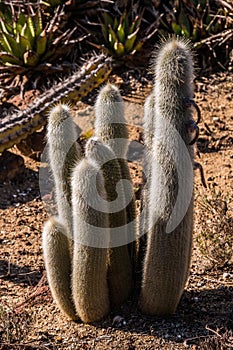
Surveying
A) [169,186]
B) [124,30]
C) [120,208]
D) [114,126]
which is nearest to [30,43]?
[124,30]

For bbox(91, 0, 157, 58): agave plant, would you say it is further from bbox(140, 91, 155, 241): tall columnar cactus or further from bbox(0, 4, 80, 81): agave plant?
bbox(140, 91, 155, 241): tall columnar cactus

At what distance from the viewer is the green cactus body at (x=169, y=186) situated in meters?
3.31

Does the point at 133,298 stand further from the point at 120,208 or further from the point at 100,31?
the point at 100,31

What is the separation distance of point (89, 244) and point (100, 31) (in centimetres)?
412

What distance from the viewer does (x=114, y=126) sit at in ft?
12.2

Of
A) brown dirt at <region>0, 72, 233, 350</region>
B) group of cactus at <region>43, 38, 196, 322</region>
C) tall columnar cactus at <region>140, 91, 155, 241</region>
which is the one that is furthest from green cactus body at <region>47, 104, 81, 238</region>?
brown dirt at <region>0, 72, 233, 350</region>

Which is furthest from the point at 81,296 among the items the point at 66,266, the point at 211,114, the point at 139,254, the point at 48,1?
the point at 48,1

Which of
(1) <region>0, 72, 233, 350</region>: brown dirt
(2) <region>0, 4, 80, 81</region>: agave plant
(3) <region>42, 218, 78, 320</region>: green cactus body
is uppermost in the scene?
(2) <region>0, 4, 80, 81</region>: agave plant

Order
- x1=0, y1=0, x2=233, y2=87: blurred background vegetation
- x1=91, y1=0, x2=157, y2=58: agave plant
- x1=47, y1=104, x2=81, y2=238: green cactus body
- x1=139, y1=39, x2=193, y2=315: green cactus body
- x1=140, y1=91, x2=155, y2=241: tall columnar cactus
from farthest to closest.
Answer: x1=91, y1=0, x2=157, y2=58: agave plant
x1=0, y1=0, x2=233, y2=87: blurred background vegetation
x1=140, y1=91, x2=155, y2=241: tall columnar cactus
x1=47, y1=104, x2=81, y2=238: green cactus body
x1=139, y1=39, x2=193, y2=315: green cactus body

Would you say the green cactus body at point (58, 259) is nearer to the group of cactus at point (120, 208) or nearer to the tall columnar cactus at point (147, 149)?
the group of cactus at point (120, 208)

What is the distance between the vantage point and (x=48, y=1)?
23.0 ft

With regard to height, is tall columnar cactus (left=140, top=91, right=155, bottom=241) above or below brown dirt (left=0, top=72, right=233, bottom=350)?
above

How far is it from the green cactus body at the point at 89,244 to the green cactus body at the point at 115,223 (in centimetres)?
6

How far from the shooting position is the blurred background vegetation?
6547mm
